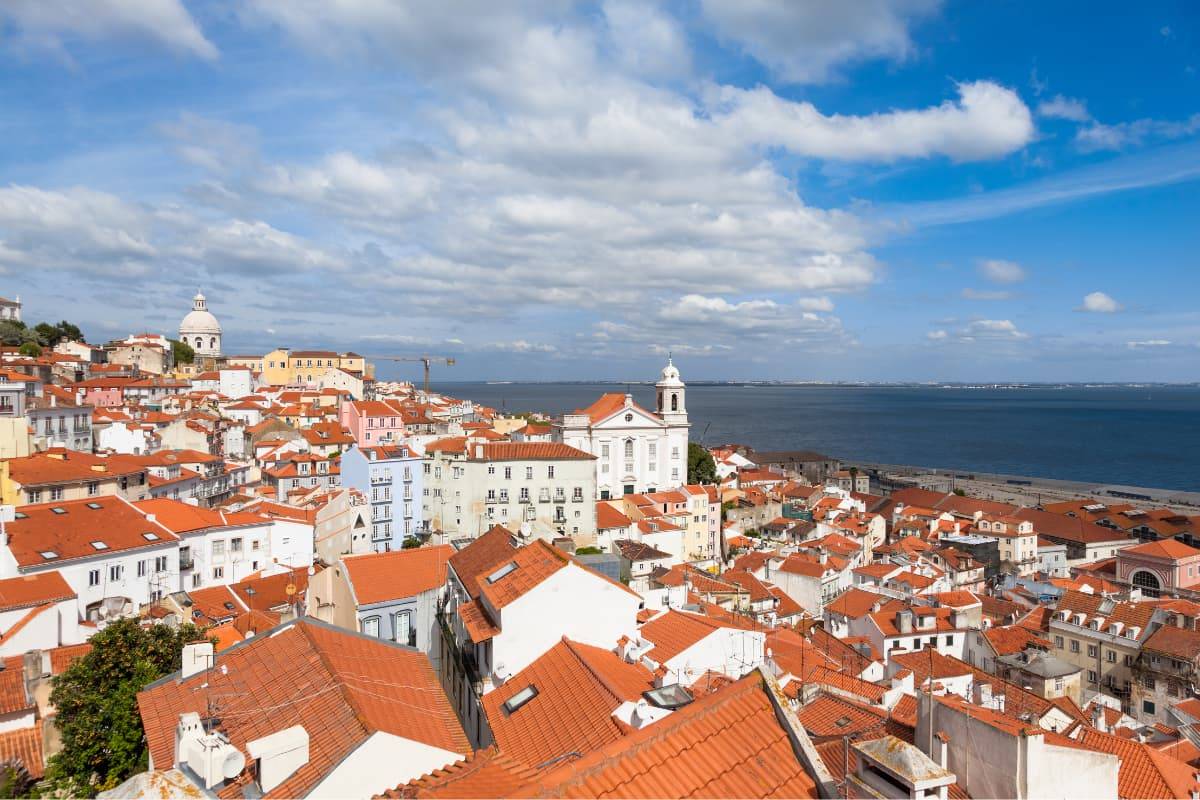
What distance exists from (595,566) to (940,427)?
18349cm

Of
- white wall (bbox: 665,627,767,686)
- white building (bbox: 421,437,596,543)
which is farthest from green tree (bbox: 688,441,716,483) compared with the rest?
white wall (bbox: 665,627,767,686)

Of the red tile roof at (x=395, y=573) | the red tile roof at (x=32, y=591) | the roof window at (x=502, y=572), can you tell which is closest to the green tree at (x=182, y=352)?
the red tile roof at (x=32, y=591)

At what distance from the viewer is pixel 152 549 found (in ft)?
88.3

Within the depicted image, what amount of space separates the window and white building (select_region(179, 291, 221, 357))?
10321 cm

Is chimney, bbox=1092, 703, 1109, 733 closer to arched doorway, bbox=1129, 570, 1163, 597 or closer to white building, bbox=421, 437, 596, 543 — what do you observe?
white building, bbox=421, 437, 596, 543

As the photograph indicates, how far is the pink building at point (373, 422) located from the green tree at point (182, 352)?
50.2m

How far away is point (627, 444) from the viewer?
2317 inches

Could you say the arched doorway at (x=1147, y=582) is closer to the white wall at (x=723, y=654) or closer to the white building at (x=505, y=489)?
the white building at (x=505, y=489)

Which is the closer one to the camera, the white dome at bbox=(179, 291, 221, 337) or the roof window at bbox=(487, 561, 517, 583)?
the roof window at bbox=(487, 561, 517, 583)

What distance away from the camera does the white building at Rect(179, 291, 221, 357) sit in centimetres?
10738

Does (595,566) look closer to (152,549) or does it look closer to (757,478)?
(152,549)

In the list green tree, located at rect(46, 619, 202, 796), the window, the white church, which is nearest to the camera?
green tree, located at rect(46, 619, 202, 796)

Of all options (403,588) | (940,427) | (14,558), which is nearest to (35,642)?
(14,558)

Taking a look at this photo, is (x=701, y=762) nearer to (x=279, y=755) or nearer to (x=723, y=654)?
(x=279, y=755)
